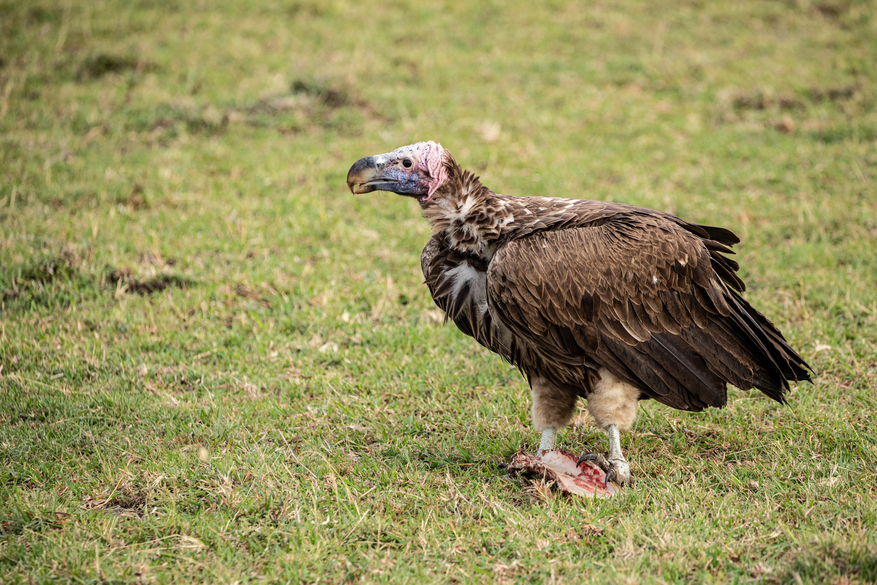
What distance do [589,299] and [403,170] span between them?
1.25 m

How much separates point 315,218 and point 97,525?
434 centimetres

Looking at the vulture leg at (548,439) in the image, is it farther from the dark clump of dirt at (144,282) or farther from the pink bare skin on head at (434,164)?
the dark clump of dirt at (144,282)

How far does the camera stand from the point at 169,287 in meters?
6.41

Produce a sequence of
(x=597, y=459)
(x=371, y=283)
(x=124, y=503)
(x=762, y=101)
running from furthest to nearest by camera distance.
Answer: (x=762, y=101), (x=371, y=283), (x=597, y=459), (x=124, y=503)

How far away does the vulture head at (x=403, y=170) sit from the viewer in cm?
436

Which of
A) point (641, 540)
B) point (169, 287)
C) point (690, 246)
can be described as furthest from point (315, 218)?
point (641, 540)

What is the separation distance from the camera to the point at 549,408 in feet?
14.8

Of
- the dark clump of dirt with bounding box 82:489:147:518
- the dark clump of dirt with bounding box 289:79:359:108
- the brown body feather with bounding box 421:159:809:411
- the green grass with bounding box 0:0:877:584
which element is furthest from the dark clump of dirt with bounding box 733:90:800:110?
the dark clump of dirt with bounding box 82:489:147:518

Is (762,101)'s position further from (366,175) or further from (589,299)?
(366,175)

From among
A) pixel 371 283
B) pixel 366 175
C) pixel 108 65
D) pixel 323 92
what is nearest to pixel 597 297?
pixel 366 175

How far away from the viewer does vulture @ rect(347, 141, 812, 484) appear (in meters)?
4.15

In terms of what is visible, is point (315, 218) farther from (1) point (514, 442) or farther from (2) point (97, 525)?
(2) point (97, 525)

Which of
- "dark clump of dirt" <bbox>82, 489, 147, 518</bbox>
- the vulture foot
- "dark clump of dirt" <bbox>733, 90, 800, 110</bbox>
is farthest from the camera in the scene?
"dark clump of dirt" <bbox>733, 90, 800, 110</bbox>

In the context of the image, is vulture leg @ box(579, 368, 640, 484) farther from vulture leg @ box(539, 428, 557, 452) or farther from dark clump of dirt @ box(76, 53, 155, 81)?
dark clump of dirt @ box(76, 53, 155, 81)
